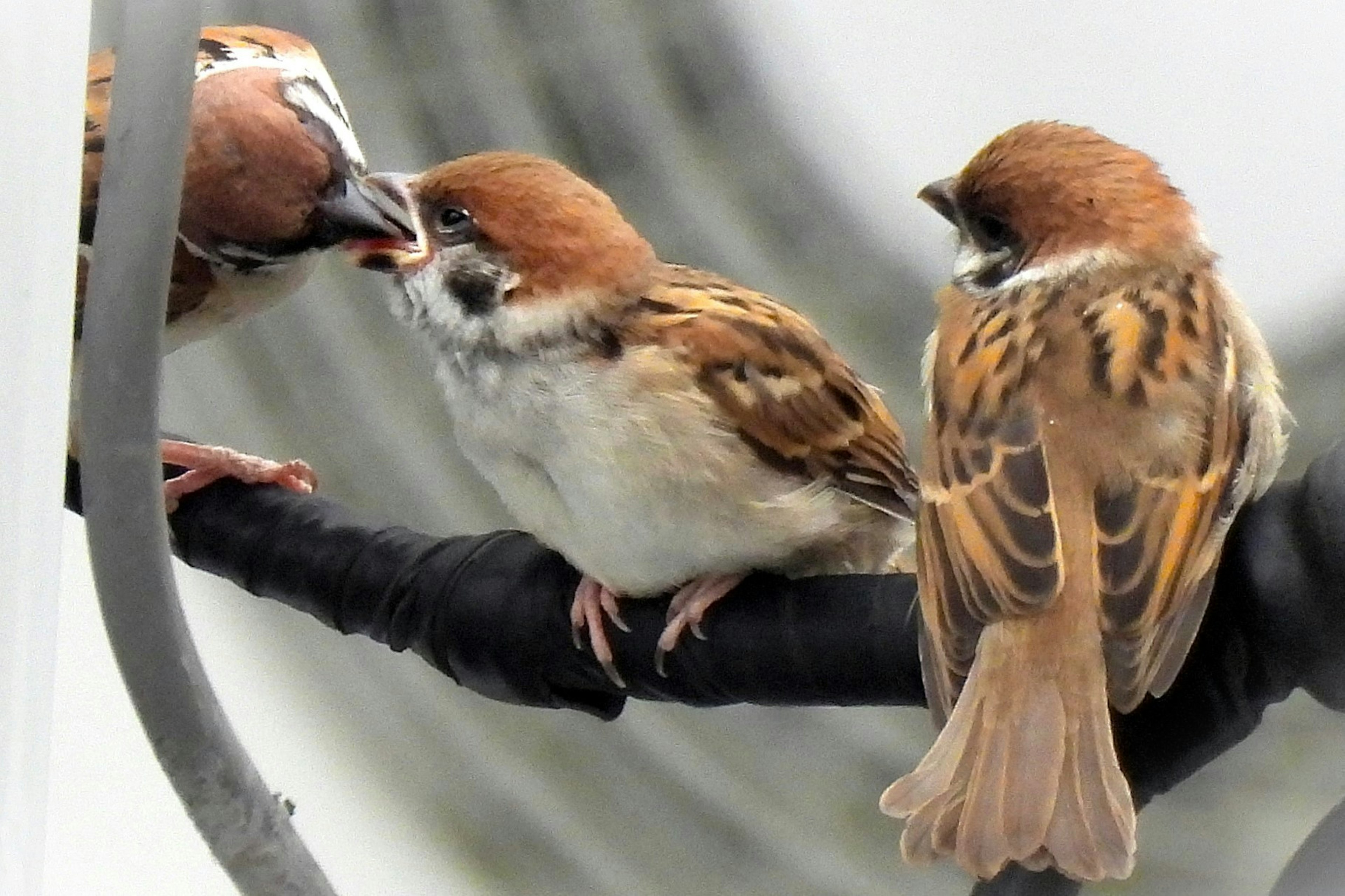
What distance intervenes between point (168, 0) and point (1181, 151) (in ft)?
1.64

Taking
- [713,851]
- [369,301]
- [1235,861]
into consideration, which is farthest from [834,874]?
[369,301]

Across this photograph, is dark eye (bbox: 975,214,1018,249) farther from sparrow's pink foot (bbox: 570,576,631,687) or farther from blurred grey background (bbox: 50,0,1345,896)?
sparrow's pink foot (bbox: 570,576,631,687)

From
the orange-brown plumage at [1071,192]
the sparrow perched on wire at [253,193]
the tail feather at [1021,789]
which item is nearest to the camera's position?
the tail feather at [1021,789]

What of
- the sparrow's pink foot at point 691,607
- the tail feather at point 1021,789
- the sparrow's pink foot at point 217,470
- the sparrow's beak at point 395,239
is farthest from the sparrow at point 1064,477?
the sparrow's pink foot at point 217,470

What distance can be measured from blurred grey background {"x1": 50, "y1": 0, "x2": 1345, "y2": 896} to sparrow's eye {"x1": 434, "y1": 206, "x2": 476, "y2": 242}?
0.20m

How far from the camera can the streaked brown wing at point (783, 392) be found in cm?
79

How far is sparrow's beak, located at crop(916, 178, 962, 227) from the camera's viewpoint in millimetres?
748

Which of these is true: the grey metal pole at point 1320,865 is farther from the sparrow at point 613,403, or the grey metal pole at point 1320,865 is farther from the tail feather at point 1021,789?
the sparrow at point 613,403

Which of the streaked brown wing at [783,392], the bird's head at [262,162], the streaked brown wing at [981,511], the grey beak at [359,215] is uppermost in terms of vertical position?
the bird's head at [262,162]

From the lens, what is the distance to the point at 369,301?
102 centimetres

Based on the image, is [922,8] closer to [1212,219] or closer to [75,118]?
[1212,219]

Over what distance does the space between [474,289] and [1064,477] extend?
0.98ft

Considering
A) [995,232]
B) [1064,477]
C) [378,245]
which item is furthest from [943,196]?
[378,245]

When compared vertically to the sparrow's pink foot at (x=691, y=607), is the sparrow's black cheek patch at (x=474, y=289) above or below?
above
